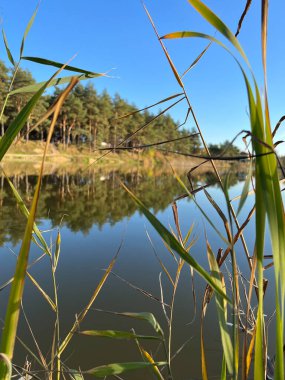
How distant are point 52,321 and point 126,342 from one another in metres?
0.73

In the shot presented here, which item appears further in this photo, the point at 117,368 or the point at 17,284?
the point at 117,368

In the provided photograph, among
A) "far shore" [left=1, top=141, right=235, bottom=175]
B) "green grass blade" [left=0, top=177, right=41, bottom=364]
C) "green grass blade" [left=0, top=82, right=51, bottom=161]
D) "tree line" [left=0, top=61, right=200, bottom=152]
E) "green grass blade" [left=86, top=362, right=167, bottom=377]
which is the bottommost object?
"green grass blade" [left=86, top=362, right=167, bottom=377]

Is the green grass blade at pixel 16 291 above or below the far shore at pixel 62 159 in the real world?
below

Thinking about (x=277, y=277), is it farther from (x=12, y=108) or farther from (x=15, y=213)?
(x=12, y=108)

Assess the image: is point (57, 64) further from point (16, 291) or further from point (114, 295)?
point (114, 295)

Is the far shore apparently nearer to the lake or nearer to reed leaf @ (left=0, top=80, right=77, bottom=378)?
the lake

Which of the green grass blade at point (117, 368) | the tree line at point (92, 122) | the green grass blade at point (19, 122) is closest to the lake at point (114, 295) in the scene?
the green grass blade at point (117, 368)

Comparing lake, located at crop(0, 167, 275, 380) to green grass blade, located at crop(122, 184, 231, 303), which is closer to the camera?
green grass blade, located at crop(122, 184, 231, 303)

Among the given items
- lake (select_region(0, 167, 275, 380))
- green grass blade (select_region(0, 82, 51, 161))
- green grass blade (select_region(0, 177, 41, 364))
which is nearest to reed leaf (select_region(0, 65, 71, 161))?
green grass blade (select_region(0, 82, 51, 161))

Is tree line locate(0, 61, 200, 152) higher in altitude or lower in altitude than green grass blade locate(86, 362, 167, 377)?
higher

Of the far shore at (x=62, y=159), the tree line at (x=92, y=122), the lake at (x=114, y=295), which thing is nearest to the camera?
the lake at (x=114, y=295)

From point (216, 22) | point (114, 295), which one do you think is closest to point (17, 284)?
point (216, 22)

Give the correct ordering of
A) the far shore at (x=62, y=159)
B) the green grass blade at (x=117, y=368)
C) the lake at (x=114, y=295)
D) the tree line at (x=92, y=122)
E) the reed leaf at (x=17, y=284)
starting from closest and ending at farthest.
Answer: the reed leaf at (x=17, y=284)
the green grass blade at (x=117, y=368)
the lake at (x=114, y=295)
the far shore at (x=62, y=159)
the tree line at (x=92, y=122)

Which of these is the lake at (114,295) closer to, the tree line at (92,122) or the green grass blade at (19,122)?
the green grass blade at (19,122)
